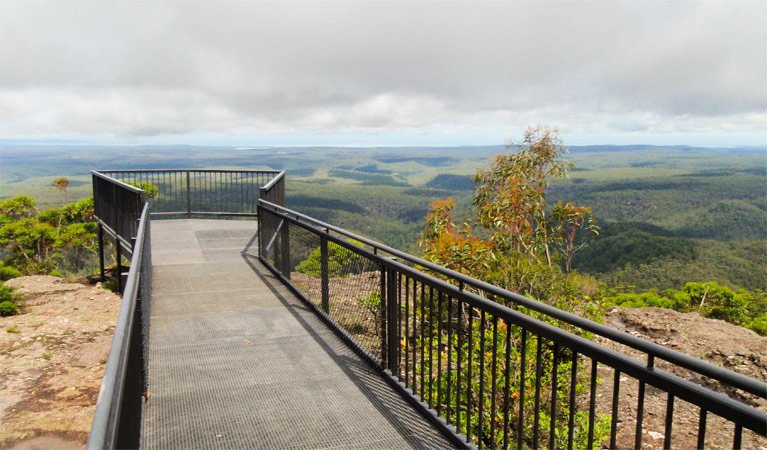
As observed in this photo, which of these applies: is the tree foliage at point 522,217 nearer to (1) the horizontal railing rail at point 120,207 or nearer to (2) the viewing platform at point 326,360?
(2) the viewing platform at point 326,360

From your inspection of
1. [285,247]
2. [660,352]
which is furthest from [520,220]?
[660,352]

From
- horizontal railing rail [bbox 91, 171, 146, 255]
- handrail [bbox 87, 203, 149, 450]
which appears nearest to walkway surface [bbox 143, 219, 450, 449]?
horizontal railing rail [bbox 91, 171, 146, 255]

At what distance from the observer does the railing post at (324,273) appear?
5602mm

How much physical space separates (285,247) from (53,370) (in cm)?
345

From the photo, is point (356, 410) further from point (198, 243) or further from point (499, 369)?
point (198, 243)

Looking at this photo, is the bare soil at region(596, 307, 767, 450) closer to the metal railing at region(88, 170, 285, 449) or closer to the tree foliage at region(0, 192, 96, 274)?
the metal railing at region(88, 170, 285, 449)

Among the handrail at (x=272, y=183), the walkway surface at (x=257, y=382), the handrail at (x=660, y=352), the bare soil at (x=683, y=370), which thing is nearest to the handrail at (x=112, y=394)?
the walkway surface at (x=257, y=382)

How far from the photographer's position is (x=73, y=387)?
20.7 feet

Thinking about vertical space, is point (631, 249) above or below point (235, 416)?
below

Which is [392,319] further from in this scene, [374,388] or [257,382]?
[257,382]

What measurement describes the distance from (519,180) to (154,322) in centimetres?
1143

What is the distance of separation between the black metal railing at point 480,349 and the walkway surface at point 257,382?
0.22 m

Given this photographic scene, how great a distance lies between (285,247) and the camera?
729 cm

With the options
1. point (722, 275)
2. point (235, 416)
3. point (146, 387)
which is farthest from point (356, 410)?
point (722, 275)
